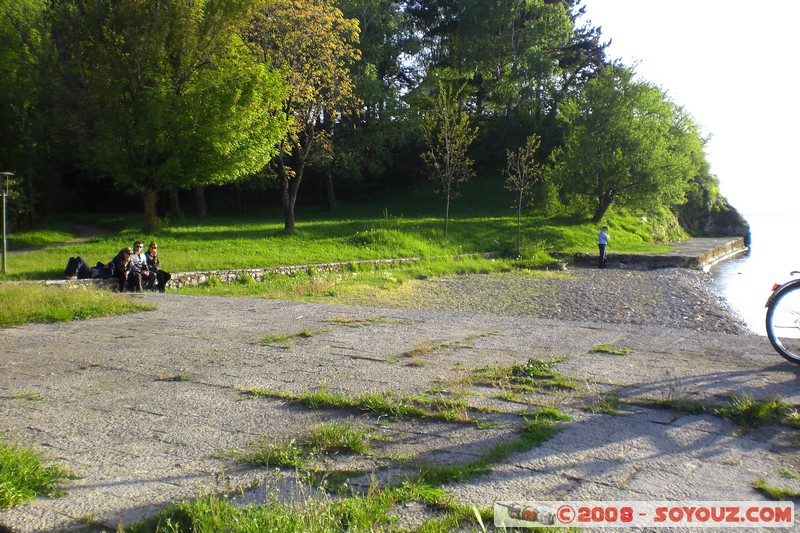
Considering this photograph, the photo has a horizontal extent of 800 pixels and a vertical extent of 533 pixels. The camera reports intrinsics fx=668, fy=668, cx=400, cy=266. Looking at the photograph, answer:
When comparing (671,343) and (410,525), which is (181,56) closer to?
(671,343)

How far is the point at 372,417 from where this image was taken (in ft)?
16.8

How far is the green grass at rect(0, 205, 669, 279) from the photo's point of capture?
2131 centimetres

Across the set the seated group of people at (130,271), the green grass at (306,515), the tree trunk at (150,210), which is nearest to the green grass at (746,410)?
the green grass at (306,515)

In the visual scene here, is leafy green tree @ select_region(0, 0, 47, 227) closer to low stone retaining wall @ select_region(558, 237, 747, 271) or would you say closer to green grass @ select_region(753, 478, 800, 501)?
low stone retaining wall @ select_region(558, 237, 747, 271)

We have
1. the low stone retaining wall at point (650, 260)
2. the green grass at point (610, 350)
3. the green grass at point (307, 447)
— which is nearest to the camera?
the green grass at point (307, 447)

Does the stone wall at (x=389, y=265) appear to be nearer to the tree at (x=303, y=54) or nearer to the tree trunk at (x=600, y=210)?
the tree trunk at (x=600, y=210)

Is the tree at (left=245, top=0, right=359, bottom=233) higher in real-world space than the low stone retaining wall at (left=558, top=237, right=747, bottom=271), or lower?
higher

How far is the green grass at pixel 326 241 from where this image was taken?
21312 mm

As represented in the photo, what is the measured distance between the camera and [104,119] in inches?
970

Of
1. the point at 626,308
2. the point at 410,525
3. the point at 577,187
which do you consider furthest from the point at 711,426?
the point at 577,187

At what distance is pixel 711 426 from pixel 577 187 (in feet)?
113

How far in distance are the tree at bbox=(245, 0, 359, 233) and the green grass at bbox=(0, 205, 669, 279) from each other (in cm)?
289

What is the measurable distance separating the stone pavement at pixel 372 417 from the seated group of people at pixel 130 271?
22.1 feet

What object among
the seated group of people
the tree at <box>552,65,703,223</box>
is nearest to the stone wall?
the seated group of people
